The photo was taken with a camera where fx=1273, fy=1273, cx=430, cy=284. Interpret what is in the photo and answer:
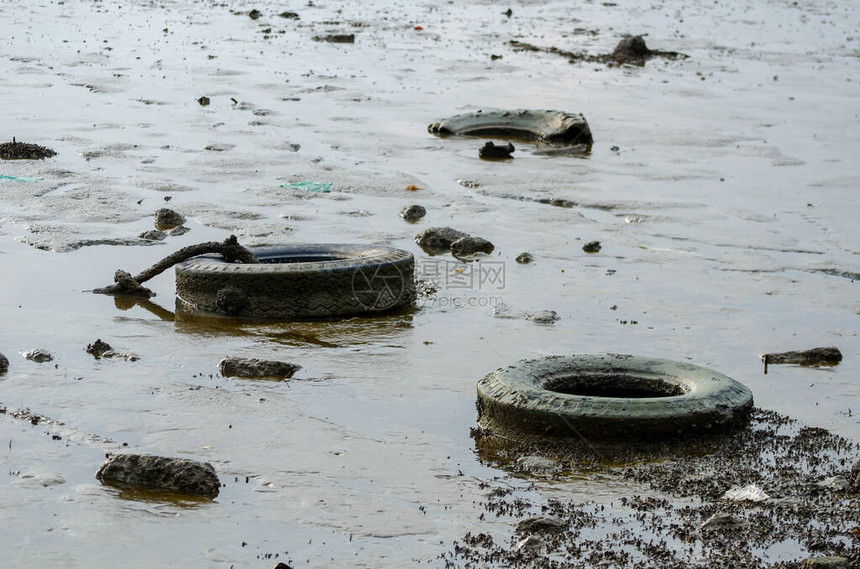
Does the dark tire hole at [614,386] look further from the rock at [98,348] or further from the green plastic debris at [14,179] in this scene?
the green plastic debris at [14,179]

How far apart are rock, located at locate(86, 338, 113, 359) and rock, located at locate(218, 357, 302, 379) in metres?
0.70

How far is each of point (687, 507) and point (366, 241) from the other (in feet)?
15.6

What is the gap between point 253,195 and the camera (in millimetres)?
10562

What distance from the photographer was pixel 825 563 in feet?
14.3

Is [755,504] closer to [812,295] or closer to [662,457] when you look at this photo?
[662,457]

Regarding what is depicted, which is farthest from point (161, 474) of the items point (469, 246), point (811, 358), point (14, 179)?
point (14, 179)

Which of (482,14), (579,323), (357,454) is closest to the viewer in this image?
(357,454)

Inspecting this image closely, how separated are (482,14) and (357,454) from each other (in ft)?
71.8

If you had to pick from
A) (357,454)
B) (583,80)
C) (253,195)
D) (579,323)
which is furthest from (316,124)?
(357,454)

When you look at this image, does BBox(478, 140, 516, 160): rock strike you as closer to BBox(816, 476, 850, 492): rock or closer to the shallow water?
the shallow water

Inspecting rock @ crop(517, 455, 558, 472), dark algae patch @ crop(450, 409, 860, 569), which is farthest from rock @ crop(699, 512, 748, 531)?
rock @ crop(517, 455, 558, 472)

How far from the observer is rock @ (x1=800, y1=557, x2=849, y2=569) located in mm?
4359

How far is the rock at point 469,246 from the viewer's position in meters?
9.12

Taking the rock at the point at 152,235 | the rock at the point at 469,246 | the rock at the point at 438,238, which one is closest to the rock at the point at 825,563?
the rock at the point at 469,246
